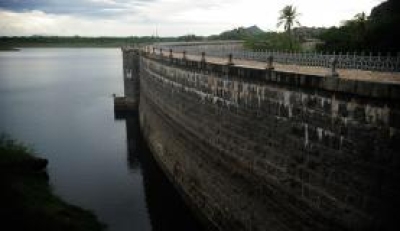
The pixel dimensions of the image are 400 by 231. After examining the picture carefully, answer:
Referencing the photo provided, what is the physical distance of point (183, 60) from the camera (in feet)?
84.9

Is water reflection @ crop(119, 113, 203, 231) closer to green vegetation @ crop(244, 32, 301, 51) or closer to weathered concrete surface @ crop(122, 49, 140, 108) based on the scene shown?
weathered concrete surface @ crop(122, 49, 140, 108)

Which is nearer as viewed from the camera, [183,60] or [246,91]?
[246,91]

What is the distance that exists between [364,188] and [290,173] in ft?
11.7

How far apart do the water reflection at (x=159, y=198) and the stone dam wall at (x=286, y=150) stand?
950 millimetres

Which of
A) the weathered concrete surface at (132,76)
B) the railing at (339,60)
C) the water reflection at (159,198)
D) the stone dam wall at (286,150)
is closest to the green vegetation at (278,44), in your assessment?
the weathered concrete surface at (132,76)

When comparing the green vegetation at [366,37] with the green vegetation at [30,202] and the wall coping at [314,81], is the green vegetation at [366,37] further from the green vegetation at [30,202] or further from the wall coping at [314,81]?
the green vegetation at [30,202]

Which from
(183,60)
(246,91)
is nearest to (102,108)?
(183,60)

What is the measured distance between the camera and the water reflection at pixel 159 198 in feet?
78.1

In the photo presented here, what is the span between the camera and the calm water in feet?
82.4

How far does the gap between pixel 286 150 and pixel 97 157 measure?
24017 mm

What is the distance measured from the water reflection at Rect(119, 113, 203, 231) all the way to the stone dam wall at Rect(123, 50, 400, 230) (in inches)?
37.4

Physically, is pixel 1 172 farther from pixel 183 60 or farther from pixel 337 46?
pixel 337 46

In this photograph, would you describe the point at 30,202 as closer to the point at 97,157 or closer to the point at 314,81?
the point at 97,157

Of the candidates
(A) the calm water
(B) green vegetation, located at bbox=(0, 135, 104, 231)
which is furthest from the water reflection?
(B) green vegetation, located at bbox=(0, 135, 104, 231)
